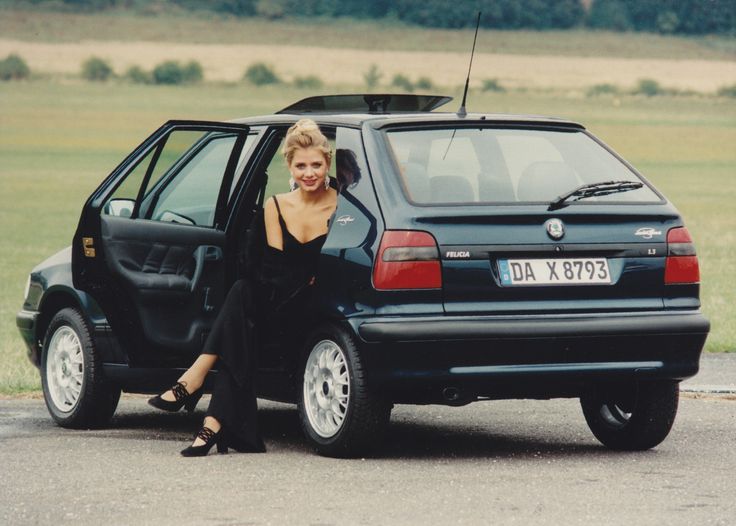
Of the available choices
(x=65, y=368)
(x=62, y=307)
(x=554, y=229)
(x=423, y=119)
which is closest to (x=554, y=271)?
(x=554, y=229)

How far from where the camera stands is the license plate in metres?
8.81

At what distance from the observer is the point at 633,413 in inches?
380

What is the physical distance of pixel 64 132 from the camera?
106m

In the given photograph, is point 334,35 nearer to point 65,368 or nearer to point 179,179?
point 65,368

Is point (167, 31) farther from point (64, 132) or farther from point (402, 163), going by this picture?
point (402, 163)

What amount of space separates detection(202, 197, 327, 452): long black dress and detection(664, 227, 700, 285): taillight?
68.9 inches

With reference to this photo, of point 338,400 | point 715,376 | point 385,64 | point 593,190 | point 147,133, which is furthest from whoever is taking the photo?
point 385,64

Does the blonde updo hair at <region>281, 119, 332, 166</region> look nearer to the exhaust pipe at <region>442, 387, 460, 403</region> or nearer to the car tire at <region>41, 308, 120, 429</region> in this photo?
the exhaust pipe at <region>442, 387, 460, 403</region>

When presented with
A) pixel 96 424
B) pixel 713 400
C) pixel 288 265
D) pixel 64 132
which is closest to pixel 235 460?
pixel 288 265

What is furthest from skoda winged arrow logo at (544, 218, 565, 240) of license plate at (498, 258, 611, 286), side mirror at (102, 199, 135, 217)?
side mirror at (102, 199, 135, 217)

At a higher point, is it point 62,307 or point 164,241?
point 164,241

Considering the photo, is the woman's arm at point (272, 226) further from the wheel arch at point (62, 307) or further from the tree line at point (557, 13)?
the tree line at point (557, 13)

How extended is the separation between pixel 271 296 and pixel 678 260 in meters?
1.95

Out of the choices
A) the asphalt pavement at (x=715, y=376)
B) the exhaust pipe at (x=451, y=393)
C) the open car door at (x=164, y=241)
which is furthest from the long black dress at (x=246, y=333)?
the asphalt pavement at (x=715, y=376)
